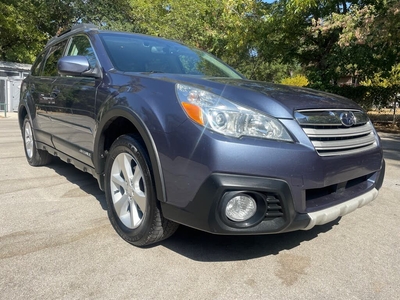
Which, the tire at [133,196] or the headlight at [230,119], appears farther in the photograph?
the tire at [133,196]

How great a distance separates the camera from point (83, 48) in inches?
146

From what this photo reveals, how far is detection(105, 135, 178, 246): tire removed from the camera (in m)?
2.51

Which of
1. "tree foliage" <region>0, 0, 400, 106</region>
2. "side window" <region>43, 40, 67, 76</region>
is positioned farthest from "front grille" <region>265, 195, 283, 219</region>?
"tree foliage" <region>0, 0, 400, 106</region>

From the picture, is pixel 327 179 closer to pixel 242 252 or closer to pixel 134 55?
pixel 242 252

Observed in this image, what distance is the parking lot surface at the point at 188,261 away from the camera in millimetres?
2219

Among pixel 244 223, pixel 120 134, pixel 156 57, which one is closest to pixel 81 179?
pixel 120 134

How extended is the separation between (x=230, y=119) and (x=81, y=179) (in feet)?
10.1

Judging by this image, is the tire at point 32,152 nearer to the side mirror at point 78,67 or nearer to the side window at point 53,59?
the side window at point 53,59

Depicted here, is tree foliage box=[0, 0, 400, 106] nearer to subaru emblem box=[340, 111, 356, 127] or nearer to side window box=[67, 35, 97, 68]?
subaru emblem box=[340, 111, 356, 127]

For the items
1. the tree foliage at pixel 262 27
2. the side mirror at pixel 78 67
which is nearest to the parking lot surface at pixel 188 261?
the side mirror at pixel 78 67

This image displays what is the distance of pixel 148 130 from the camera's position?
243 cm

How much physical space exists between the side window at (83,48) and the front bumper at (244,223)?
171cm

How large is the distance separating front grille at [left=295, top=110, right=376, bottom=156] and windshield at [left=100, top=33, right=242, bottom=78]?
138cm

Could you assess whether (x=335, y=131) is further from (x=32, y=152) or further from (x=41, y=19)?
(x=41, y=19)
